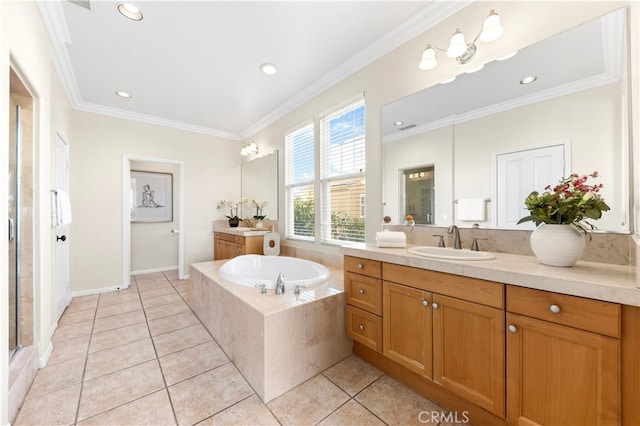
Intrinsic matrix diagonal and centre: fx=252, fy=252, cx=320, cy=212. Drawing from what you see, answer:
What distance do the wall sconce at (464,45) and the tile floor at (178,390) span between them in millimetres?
Result: 2232

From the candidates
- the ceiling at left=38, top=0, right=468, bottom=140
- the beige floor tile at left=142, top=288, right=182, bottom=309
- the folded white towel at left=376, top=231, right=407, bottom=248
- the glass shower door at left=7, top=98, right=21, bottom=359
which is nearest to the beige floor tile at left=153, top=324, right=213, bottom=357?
the glass shower door at left=7, top=98, right=21, bottom=359

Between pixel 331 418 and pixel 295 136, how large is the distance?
313cm

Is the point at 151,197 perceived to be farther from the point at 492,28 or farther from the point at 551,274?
the point at 551,274

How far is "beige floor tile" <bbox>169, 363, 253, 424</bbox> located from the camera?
1.46 meters

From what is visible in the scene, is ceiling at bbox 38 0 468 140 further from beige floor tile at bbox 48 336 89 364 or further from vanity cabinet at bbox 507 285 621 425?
beige floor tile at bbox 48 336 89 364

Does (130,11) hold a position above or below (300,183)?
above

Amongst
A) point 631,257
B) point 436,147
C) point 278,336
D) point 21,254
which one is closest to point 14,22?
point 21,254

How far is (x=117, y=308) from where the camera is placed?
120 inches

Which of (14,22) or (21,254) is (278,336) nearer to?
(21,254)

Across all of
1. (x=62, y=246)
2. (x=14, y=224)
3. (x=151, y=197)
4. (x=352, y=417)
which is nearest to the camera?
(x=352, y=417)

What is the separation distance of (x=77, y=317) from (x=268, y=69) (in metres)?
3.41

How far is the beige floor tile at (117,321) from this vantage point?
2.54 m

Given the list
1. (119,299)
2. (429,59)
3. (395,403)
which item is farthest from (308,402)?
(119,299)

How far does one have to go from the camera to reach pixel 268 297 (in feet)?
6.20
